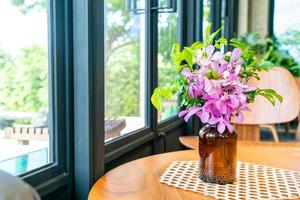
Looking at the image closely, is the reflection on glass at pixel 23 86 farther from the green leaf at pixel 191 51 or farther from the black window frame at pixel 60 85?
the green leaf at pixel 191 51

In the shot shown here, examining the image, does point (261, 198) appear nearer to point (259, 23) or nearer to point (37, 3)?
point (37, 3)

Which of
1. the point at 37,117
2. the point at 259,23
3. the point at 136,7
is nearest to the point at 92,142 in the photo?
the point at 37,117

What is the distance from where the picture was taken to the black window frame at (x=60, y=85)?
4.33 feet

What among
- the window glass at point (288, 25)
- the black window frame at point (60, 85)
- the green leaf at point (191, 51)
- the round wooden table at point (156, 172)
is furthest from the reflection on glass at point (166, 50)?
the window glass at point (288, 25)

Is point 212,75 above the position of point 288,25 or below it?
below

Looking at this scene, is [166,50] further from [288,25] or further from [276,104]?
[288,25]

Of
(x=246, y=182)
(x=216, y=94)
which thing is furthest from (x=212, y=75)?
(x=246, y=182)

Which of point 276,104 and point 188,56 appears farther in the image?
point 276,104

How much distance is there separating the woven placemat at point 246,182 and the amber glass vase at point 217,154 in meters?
0.03

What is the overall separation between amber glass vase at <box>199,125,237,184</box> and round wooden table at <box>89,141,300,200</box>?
12 centimetres

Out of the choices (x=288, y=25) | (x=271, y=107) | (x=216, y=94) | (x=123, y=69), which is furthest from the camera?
(x=288, y=25)

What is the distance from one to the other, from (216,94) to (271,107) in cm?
153

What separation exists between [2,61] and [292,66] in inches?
175

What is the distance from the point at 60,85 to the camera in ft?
4.36
